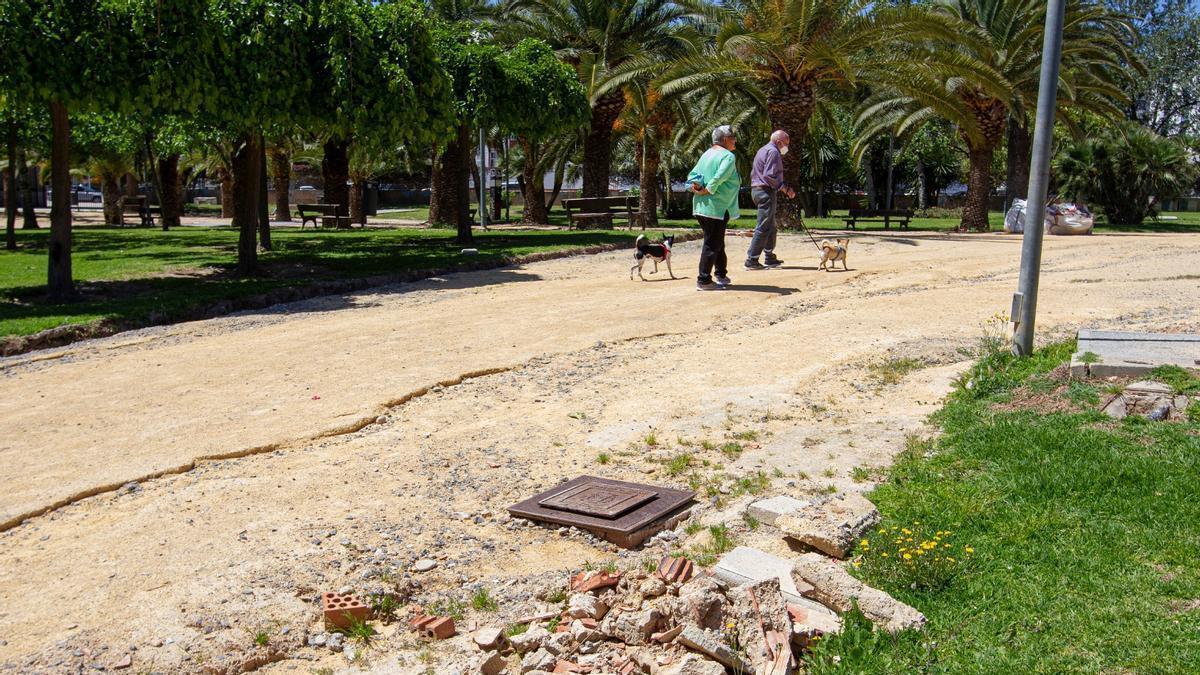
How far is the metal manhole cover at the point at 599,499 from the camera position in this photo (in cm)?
488

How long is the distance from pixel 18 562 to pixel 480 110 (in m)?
15.4

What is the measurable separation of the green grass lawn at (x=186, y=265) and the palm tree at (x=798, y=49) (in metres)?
4.05

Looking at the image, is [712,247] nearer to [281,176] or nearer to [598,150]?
[598,150]

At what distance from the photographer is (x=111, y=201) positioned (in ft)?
124

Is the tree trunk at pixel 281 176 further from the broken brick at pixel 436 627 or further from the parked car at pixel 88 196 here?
the parked car at pixel 88 196

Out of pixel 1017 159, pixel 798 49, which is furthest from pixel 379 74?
pixel 1017 159

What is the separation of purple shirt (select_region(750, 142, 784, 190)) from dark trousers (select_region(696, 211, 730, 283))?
54.2 inches

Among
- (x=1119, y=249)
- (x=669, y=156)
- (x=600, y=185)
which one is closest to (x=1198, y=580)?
(x=1119, y=249)

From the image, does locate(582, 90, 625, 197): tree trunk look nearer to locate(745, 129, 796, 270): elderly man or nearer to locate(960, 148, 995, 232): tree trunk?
locate(960, 148, 995, 232): tree trunk

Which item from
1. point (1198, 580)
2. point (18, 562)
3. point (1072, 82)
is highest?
point (1072, 82)

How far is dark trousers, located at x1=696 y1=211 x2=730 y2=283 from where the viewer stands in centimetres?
1169

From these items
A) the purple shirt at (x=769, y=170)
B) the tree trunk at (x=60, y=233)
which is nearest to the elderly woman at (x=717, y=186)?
the purple shirt at (x=769, y=170)

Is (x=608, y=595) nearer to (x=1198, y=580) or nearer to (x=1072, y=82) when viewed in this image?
(x=1198, y=580)

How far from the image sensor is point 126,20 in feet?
40.2
